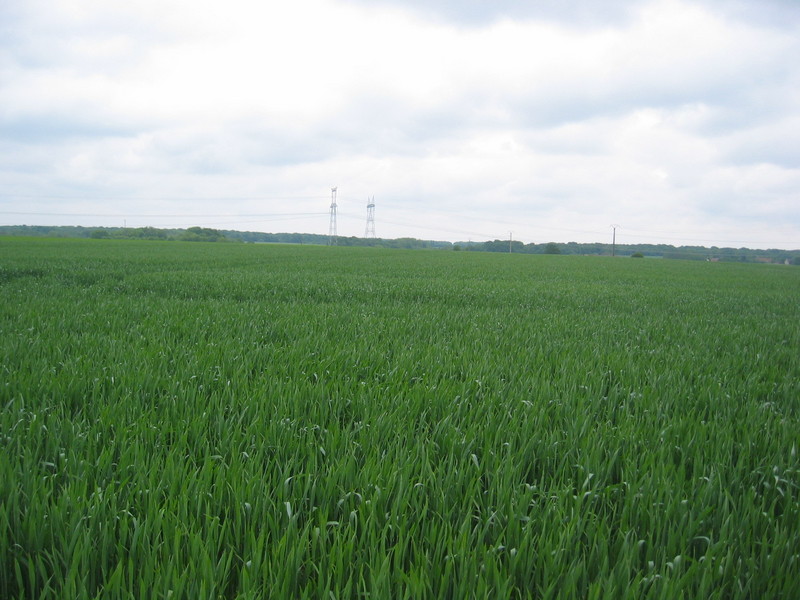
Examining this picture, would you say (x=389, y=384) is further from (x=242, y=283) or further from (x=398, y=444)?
(x=242, y=283)

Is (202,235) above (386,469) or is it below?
above

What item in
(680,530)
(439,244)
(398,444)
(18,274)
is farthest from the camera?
(439,244)

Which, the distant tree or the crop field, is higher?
the distant tree

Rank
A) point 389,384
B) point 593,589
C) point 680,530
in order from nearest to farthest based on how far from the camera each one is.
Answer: point 593,589 < point 680,530 < point 389,384

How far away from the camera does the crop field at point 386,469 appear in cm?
→ 163

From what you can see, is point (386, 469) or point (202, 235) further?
point (202, 235)

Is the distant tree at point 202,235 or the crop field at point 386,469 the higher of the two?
the distant tree at point 202,235

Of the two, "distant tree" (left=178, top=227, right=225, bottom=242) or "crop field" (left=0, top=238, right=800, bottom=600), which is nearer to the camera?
"crop field" (left=0, top=238, right=800, bottom=600)

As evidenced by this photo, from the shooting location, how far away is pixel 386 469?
7.50 ft

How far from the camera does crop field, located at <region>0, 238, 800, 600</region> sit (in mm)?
1630

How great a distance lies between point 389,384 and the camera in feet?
12.9

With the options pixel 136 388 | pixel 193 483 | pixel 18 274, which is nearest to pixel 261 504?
pixel 193 483

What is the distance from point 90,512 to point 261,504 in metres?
0.67

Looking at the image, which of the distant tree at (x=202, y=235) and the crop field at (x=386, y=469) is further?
the distant tree at (x=202, y=235)
